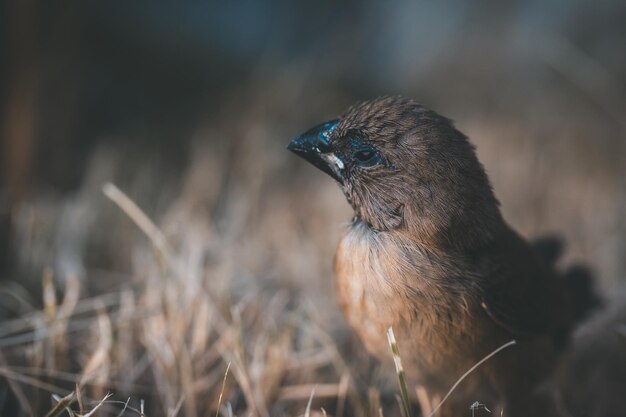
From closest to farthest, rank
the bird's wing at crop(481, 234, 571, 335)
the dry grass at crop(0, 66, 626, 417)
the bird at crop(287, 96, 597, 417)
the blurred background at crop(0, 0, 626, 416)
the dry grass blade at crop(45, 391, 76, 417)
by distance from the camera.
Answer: the dry grass blade at crop(45, 391, 76, 417), the bird at crop(287, 96, 597, 417), the bird's wing at crop(481, 234, 571, 335), the dry grass at crop(0, 66, 626, 417), the blurred background at crop(0, 0, 626, 416)

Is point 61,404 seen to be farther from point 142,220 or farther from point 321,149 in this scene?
point 321,149

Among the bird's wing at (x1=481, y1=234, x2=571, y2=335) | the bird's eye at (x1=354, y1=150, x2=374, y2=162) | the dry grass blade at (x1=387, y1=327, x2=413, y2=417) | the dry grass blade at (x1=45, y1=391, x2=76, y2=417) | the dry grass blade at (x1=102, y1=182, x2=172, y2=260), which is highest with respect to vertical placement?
the bird's eye at (x1=354, y1=150, x2=374, y2=162)

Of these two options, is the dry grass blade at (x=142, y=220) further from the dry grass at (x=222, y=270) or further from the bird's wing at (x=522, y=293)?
the bird's wing at (x=522, y=293)

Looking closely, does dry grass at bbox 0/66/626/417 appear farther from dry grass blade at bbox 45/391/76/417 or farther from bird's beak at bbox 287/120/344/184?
bird's beak at bbox 287/120/344/184

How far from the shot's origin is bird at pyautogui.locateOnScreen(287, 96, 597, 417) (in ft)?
7.16

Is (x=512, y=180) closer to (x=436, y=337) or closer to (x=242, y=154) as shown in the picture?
(x=242, y=154)

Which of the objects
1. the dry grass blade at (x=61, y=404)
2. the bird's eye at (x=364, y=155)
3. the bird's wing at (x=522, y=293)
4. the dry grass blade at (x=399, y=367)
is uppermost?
the bird's eye at (x=364, y=155)

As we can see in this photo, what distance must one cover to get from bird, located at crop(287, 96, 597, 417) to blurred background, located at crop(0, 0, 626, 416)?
50 cm

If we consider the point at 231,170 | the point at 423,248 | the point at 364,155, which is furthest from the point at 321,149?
the point at 231,170

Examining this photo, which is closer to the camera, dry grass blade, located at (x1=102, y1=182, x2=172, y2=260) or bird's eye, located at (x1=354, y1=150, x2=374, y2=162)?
bird's eye, located at (x1=354, y1=150, x2=374, y2=162)

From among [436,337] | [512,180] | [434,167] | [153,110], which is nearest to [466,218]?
[434,167]

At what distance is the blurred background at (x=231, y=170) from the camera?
8.90ft

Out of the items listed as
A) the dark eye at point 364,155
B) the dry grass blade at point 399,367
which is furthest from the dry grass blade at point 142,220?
the dry grass blade at point 399,367

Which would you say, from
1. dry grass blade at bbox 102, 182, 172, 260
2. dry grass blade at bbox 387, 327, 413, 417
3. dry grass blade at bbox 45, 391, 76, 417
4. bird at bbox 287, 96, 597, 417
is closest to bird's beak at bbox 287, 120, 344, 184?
bird at bbox 287, 96, 597, 417
